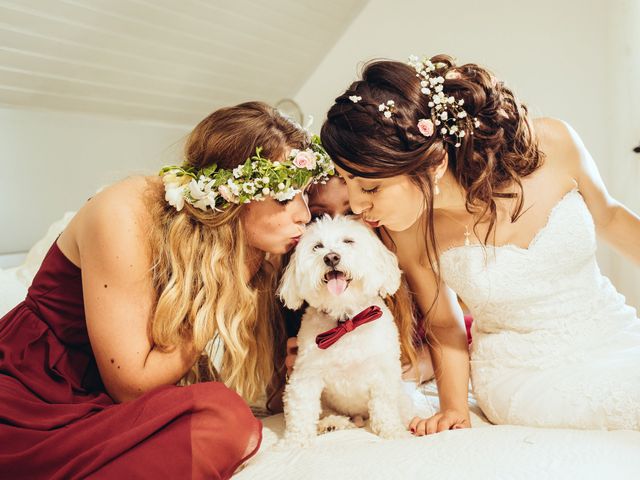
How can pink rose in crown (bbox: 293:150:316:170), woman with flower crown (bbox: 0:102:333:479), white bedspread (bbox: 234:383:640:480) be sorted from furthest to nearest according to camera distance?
pink rose in crown (bbox: 293:150:316:170) < woman with flower crown (bbox: 0:102:333:479) < white bedspread (bbox: 234:383:640:480)

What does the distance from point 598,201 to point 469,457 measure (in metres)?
0.94

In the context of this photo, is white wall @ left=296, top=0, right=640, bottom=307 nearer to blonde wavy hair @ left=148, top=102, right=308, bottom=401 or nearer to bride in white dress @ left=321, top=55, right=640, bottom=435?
bride in white dress @ left=321, top=55, right=640, bottom=435

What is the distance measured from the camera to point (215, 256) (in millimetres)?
1808

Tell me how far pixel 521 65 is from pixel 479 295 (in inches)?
95.1

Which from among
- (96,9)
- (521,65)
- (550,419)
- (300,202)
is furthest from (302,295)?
(521,65)

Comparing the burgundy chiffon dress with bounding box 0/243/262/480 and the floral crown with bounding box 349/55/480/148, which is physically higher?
the floral crown with bounding box 349/55/480/148

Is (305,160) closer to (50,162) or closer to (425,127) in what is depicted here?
(425,127)

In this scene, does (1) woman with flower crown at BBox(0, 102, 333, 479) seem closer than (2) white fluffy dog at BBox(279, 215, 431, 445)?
Yes

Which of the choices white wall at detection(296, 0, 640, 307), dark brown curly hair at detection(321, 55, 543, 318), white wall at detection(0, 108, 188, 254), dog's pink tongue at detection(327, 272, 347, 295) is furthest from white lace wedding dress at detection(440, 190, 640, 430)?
white wall at detection(0, 108, 188, 254)

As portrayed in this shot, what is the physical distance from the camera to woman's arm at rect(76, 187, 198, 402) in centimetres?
169

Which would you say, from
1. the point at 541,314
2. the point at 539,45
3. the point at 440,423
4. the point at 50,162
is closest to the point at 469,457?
the point at 440,423

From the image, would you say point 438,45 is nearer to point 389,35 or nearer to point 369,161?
point 389,35

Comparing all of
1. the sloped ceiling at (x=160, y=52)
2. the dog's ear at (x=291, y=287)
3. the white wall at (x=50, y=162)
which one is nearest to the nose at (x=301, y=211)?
the dog's ear at (x=291, y=287)

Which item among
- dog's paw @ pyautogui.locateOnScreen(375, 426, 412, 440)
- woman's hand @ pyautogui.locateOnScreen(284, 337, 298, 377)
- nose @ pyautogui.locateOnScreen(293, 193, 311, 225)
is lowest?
woman's hand @ pyautogui.locateOnScreen(284, 337, 298, 377)
